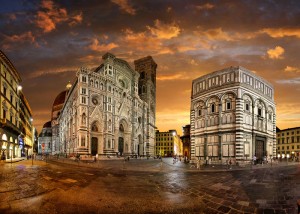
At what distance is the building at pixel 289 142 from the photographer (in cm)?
8306

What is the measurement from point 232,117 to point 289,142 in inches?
2647

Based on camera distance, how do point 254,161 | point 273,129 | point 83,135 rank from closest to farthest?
1. point 254,161
2. point 273,129
3. point 83,135

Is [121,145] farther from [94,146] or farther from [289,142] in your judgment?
[289,142]

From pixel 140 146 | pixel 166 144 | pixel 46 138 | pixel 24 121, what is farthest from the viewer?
pixel 166 144

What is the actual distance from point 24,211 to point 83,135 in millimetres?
43259

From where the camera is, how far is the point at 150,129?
268 ft

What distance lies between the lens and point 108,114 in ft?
182

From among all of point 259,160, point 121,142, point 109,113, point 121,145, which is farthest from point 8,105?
point 259,160

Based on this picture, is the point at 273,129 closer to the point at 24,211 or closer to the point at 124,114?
the point at 124,114

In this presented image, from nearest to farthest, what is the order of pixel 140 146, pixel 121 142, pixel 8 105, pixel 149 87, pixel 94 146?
pixel 8 105 → pixel 94 146 → pixel 121 142 → pixel 140 146 → pixel 149 87

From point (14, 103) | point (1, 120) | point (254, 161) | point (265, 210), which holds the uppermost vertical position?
point (14, 103)

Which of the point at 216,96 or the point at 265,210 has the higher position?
the point at 216,96

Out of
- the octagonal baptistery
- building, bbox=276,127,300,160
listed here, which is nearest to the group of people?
the octagonal baptistery

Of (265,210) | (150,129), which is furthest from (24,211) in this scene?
(150,129)
